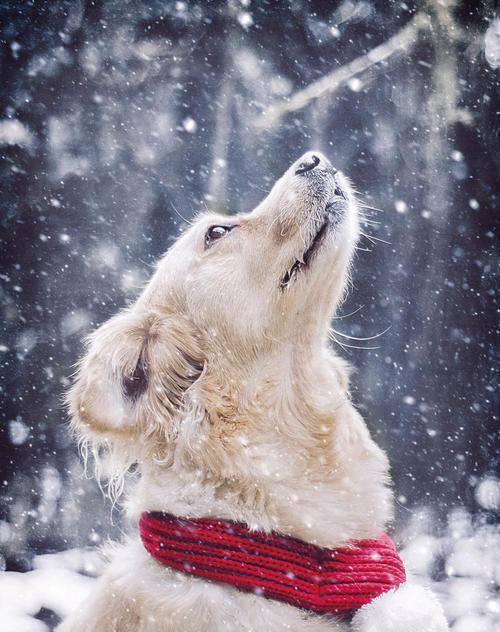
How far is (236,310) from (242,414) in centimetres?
33

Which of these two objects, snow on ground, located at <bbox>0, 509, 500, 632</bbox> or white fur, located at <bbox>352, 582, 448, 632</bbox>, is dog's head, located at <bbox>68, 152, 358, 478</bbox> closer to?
white fur, located at <bbox>352, 582, 448, 632</bbox>

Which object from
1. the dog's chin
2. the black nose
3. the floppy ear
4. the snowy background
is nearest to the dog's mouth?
the dog's chin

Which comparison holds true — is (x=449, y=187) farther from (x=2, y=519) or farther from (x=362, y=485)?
(x=2, y=519)

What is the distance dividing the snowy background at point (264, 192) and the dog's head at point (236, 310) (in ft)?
3.54

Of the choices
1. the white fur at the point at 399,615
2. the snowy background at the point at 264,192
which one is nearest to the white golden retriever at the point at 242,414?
the white fur at the point at 399,615

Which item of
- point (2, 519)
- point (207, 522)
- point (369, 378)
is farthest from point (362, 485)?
point (2, 519)

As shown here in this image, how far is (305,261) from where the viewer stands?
59.6 inches

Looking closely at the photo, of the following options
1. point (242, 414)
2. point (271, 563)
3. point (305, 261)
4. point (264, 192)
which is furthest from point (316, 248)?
point (264, 192)

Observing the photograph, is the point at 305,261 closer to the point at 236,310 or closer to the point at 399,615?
the point at 236,310

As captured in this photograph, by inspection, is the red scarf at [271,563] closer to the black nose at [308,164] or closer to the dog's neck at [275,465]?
the dog's neck at [275,465]

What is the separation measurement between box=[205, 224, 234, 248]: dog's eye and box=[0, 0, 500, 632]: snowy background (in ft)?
3.00

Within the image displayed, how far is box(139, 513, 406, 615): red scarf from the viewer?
118 cm

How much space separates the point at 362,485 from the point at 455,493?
1.67m

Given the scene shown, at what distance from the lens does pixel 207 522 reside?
1240 millimetres
